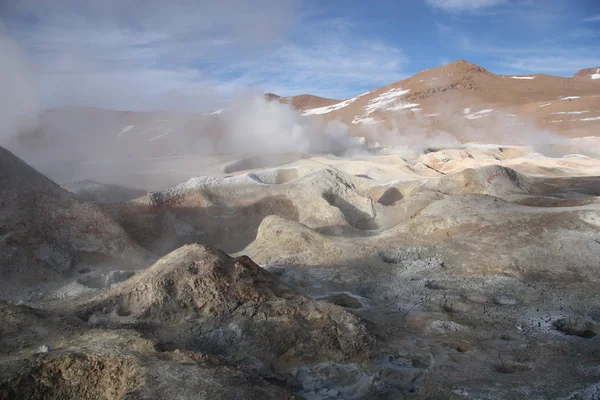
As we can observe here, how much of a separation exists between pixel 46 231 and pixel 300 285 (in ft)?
15.9

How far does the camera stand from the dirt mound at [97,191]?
41.1 ft

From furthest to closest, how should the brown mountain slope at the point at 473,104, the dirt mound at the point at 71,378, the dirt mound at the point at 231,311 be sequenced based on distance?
the brown mountain slope at the point at 473,104
the dirt mound at the point at 231,311
the dirt mound at the point at 71,378

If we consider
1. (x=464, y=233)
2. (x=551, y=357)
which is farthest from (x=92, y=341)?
(x=464, y=233)

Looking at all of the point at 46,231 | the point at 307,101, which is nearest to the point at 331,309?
the point at 46,231

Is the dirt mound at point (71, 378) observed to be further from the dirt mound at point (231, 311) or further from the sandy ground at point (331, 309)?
the dirt mound at point (231, 311)

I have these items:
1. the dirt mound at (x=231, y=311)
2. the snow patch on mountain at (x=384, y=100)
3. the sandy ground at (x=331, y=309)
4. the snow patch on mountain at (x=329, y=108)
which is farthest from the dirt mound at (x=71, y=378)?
the snow patch on mountain at (x=329, y=108)

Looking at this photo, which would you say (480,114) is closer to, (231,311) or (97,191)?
(97,191)

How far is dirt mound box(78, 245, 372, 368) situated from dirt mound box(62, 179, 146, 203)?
7432 mm

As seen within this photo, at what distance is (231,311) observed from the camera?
5316 mm

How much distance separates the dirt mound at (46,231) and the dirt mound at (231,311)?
11.2 ft

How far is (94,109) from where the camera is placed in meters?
35.3

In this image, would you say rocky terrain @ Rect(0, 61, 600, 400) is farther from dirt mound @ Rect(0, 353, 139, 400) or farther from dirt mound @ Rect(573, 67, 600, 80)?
dirt mound @ Rect(573, 67, 600, 80)

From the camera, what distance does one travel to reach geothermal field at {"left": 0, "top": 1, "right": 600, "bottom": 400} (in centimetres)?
397

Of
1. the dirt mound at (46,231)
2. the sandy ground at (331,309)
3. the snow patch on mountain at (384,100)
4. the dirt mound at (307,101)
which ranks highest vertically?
the dirt mound at (307,101)
